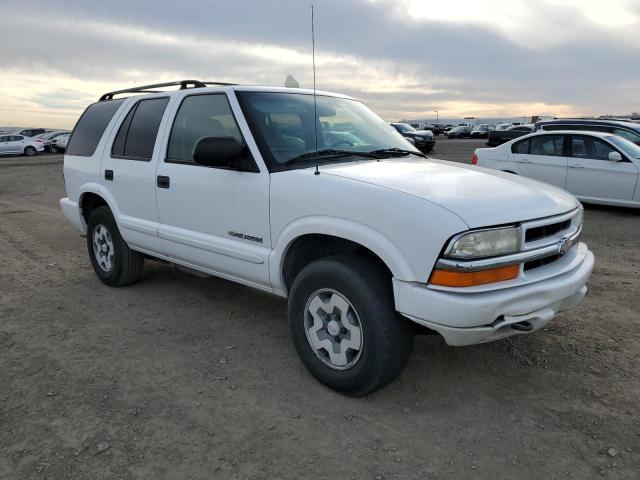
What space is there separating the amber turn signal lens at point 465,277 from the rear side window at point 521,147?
8.44 meters

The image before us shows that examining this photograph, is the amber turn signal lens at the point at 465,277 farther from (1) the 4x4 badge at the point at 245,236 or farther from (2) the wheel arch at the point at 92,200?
(2) the wheel arch at the point at 92,200

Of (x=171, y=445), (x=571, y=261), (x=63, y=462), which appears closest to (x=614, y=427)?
(x=571, y=261)

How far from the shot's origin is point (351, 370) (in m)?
3.09

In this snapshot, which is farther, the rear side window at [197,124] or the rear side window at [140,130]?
the rear side window at [140,130]

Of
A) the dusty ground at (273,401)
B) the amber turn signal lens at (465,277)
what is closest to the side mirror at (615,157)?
the dusty ground at (273,401)

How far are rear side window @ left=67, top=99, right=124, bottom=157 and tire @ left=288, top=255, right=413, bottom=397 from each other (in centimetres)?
313

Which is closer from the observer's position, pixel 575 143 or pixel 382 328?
pixel 382 328

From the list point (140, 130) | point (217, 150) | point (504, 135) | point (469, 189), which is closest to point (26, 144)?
point (504, 135)

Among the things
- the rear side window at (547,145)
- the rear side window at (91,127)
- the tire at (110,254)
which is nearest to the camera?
the tire at (110,254)

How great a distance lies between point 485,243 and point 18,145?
1433 inches

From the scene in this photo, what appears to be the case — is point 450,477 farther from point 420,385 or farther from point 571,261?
point 571,261

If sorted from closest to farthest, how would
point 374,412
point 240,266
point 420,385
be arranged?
1. point 374,412
2. point 420,385
3. point 240,266

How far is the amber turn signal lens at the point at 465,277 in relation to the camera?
2646 mm

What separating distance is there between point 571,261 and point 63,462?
3.05 m
